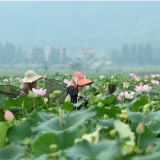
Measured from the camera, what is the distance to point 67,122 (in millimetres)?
1394

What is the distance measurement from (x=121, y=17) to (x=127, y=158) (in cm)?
19992

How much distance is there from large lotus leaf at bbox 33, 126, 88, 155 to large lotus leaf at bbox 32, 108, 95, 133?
14 centimetres

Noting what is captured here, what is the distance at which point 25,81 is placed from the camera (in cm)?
293

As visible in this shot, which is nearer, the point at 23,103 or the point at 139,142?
the point at 139,142

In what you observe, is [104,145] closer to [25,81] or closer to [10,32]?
[25,81]

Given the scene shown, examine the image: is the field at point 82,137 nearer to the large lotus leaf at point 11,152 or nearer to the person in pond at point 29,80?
the large lotus leaf at point 11,152

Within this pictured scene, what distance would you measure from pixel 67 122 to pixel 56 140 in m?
0.27

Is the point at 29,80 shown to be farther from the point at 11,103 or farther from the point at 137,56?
the point at 137,56

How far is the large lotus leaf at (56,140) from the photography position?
1107mm

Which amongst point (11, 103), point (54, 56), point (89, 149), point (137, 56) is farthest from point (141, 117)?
point (54, 56)

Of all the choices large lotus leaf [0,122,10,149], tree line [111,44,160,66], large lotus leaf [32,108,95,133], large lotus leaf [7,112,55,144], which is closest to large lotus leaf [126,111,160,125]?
large lotus leaf [32,108,95,133]

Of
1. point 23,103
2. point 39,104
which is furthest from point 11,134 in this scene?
point 39,104

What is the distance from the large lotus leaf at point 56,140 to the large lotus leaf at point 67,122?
0.14 metres

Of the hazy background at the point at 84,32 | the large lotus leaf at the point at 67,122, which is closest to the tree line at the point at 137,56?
the hazy background at the point at 84,32
